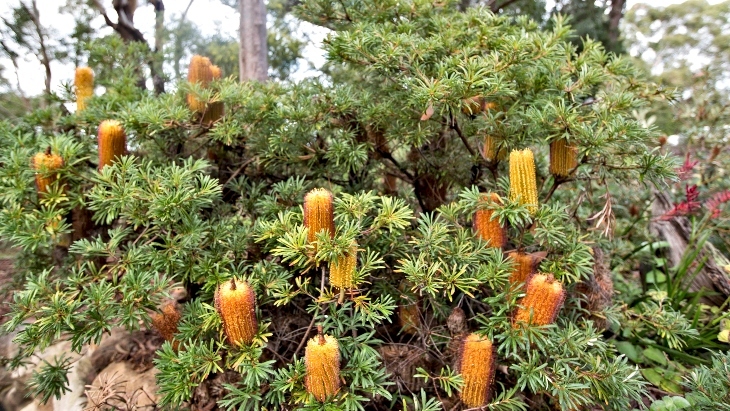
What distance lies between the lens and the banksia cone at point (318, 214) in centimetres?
97

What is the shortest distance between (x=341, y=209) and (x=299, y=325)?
425 mm

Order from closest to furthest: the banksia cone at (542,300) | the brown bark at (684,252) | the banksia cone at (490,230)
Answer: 1. the banksia cone at (542,300)
2. the banksia cone at (490,230)
3. the brown bark at (684,252)

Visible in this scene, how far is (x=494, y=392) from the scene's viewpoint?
3.64 feet

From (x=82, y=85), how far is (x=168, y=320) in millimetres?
1080

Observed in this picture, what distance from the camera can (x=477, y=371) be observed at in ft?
3.28

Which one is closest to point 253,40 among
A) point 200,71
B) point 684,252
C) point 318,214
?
point 200,71

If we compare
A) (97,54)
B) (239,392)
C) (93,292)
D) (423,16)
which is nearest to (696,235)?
(423,16)

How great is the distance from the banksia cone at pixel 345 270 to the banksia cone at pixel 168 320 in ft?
1.72

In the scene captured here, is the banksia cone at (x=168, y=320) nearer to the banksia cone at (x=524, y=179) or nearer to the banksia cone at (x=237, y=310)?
the banksia cone at (x=237, y=310)

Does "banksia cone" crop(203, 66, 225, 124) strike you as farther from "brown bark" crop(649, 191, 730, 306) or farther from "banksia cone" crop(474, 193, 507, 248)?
"brown bark" crop(649, 191, 730, 306)

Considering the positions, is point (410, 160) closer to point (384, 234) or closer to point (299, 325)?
point (384, 234)

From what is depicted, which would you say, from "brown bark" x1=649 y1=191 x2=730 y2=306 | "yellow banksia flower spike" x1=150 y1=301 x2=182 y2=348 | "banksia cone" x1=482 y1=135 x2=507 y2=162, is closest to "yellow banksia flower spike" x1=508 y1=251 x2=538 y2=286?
"banksia cone" x1=482 y1=135 x2=507 y2=162

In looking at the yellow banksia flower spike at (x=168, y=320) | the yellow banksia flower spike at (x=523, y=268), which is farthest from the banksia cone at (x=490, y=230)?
the yellow banksia flower spike at (x=168, y=320)

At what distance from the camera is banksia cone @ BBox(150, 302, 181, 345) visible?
1204 millimetres
